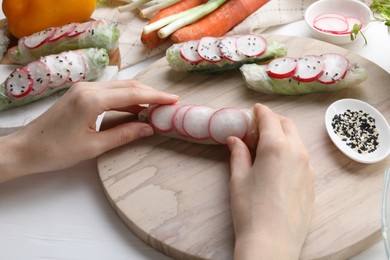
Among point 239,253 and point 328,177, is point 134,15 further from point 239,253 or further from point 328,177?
point 239,253

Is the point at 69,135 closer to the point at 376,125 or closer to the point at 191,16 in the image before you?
the point at 191,16

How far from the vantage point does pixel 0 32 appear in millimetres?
1819

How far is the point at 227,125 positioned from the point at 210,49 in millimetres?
332

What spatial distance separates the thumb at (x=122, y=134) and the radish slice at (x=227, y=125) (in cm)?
18

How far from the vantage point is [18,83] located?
1.59 m

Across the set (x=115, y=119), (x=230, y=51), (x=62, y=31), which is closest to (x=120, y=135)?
(x=115, y=119)

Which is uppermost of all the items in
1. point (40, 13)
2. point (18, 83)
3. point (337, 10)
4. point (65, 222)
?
point (40, 13)

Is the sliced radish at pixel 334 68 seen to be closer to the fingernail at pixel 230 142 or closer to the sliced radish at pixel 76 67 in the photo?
the fingernail at pixel 230 142

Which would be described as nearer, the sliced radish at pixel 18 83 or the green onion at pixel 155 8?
the sliced radish at pixel 18 83

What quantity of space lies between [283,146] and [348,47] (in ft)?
2.29

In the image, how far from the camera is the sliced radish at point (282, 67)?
1479 millimetres

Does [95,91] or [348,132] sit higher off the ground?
[95,91]

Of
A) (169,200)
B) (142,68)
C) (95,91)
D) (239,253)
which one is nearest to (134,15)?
(142,68)

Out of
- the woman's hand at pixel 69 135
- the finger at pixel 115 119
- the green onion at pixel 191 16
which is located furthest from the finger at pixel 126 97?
the green onion at pixel 191 16
